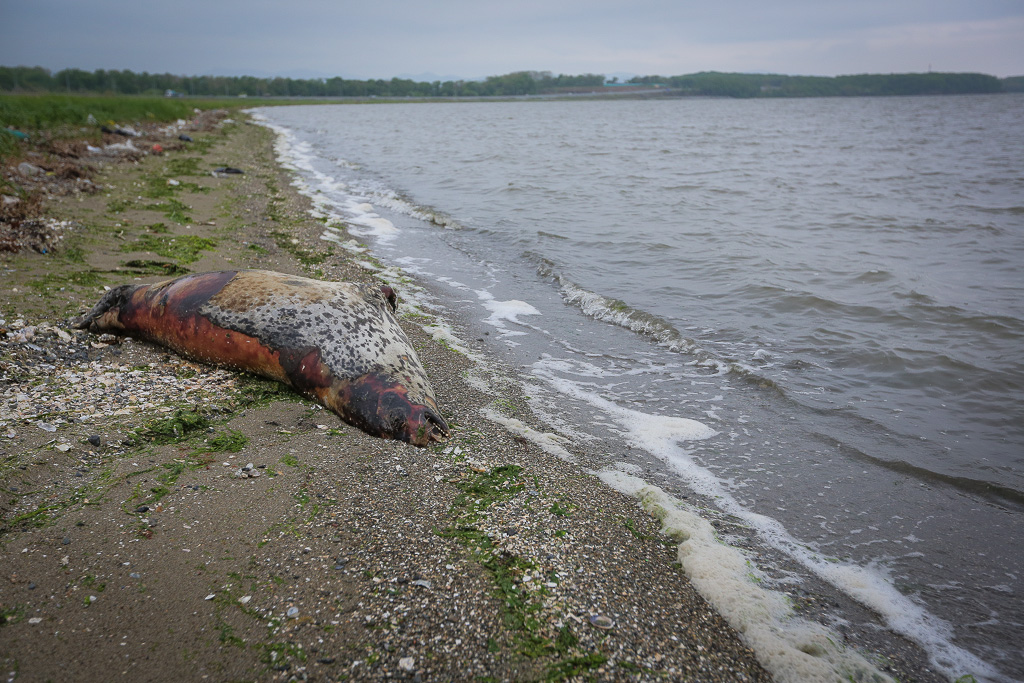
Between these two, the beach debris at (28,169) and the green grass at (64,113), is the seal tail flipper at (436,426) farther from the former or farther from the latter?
the green grass at (64,113)

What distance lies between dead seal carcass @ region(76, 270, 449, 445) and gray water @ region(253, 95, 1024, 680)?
1.33 metres

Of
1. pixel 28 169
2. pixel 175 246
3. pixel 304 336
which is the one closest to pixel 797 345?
pixel 304 336

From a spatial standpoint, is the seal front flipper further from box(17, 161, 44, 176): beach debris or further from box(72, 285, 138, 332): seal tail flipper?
box(17, 161, 44, 176): beach debris

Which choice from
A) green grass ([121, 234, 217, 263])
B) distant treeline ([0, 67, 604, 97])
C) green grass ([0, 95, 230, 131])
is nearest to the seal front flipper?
green grass ([121, 234, 217, 263])

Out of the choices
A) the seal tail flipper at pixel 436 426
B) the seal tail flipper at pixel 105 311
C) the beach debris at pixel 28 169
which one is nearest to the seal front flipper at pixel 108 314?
the seal tail flipper at pixel 105 311

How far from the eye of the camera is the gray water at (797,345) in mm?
3574

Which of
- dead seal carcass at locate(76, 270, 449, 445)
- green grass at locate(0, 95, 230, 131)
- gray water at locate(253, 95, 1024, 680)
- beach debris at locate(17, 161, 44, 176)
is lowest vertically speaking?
gray water at locate(253, 95, 1024, 680)

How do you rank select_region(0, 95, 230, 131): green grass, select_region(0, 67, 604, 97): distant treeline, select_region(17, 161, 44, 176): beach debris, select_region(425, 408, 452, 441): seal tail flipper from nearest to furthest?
select_region(425, 408, 452, 441): seal tail flipper
select_region(17, 161, 44, 176): beach debris
select_region(0, 95, 230, 131): green grass
select_region(0, 67, 604, 97): distant treeline

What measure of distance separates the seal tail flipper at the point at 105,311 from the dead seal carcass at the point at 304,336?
0.02m

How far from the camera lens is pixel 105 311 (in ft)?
16.8

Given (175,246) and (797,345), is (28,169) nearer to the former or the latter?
(175,246)

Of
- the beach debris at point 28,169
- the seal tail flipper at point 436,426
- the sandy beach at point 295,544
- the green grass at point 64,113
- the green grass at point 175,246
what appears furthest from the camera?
the green grass at point 64,113

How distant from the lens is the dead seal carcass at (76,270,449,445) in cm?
416

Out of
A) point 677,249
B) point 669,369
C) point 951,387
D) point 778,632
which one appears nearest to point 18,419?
point 778,632
